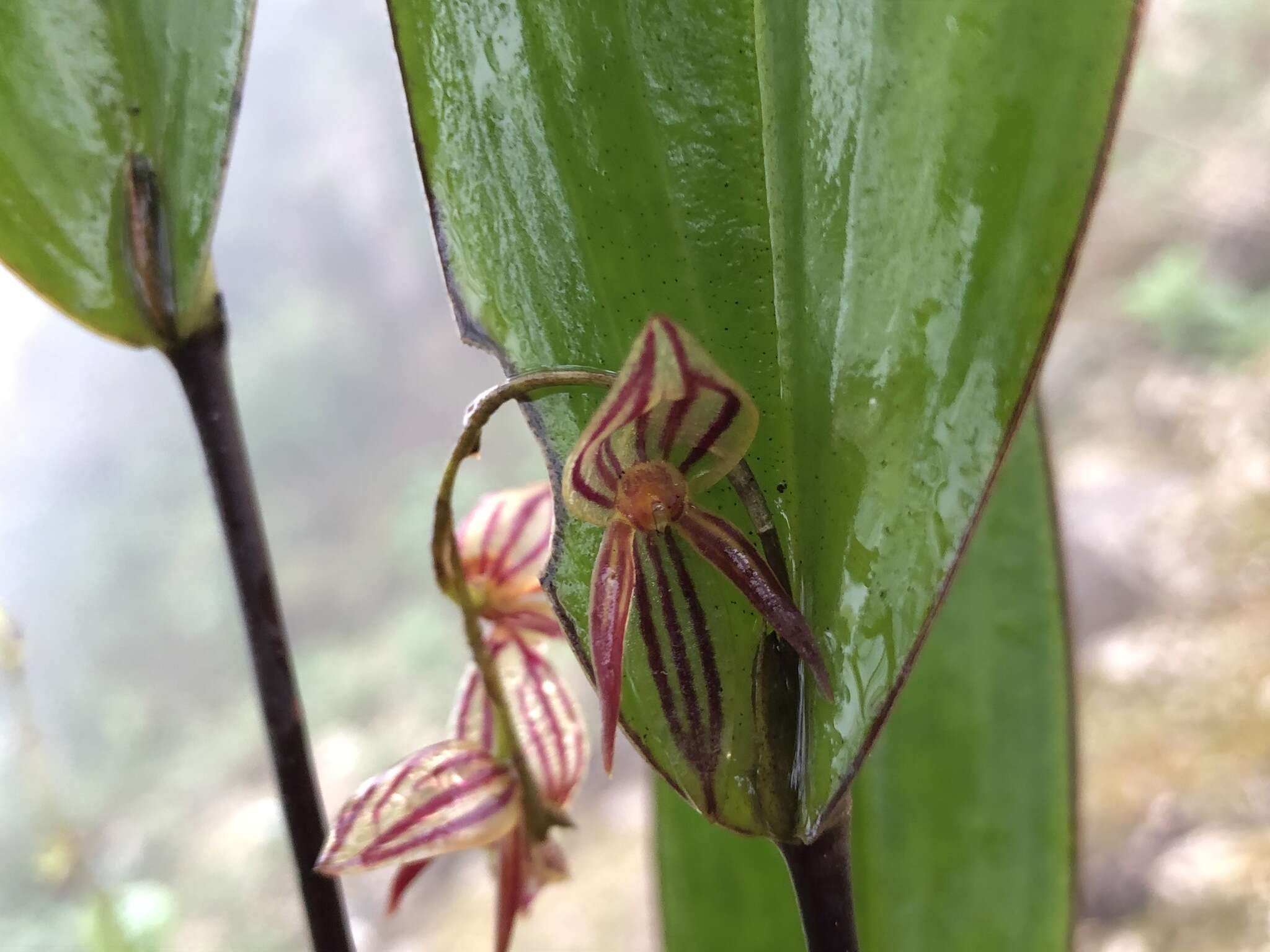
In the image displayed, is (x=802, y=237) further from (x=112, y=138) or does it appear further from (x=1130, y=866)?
(x=1130, y=866)

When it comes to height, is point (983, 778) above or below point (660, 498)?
below

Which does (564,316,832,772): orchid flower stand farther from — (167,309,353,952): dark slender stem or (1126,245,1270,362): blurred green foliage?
(1126,245,1270,362): blurred green foliage

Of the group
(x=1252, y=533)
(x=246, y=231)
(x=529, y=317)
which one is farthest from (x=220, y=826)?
(x=1252, y=533)

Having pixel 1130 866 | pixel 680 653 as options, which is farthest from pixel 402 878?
pixel 1130 866

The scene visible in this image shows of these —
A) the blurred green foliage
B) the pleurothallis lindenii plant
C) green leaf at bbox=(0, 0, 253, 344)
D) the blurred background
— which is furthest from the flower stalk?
the blurred green foliage

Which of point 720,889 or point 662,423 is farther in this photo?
point 720,889

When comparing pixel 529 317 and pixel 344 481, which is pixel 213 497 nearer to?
pixel 529 317

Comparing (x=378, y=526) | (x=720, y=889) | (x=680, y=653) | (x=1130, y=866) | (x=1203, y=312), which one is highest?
(x=1203, y=312)
